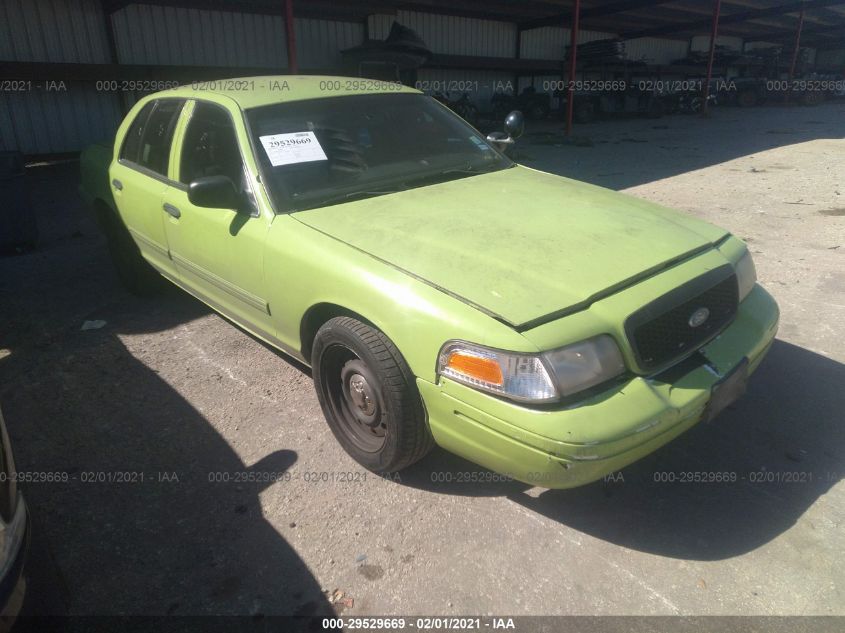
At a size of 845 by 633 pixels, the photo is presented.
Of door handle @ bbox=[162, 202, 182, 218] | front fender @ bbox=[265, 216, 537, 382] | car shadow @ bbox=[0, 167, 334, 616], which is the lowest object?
car shadow @ bbox=[0, 167, 334, 616]

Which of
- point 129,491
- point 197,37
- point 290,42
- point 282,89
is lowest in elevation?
point 129,491

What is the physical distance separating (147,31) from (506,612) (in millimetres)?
13268

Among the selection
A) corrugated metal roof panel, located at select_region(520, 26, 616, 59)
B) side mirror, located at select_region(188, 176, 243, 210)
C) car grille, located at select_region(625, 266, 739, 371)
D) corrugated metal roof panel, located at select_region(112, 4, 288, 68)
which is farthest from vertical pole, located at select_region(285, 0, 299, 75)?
corrugated metal roof panel, located at select_region(520, 26, 616, 59)

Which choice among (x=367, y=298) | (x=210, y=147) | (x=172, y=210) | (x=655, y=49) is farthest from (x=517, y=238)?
(x=655, y=49)

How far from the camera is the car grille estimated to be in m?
2.15

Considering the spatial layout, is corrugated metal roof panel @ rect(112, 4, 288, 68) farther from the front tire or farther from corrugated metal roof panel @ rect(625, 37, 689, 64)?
corrugated metal roof panel @ rect(625, 37, 689, 64)

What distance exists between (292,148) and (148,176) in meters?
1.41

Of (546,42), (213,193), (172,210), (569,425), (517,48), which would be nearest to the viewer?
(569,425)

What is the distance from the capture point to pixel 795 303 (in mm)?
4168

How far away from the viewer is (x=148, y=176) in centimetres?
388

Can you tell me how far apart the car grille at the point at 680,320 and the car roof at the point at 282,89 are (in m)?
2.21

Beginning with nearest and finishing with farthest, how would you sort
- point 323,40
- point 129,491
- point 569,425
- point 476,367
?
point 569,425 → point 476,367 → point 129,491 → point 323,40

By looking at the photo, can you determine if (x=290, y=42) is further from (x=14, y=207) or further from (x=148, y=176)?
(x=148, y=176)

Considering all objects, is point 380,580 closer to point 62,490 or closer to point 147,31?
point 62,490
